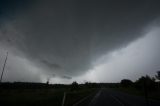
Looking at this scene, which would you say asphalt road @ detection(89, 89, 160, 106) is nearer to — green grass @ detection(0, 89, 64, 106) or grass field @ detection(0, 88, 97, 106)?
grass field @ detection(0, 88, 97, 106)

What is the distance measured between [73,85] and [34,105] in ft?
176

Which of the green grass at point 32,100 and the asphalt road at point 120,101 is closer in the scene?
the asphalt road at point 120,101

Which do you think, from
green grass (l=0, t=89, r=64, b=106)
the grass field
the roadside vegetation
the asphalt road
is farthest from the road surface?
green grass (l=0, t=89, r=64, b=106)

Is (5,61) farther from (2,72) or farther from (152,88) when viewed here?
(152,88)

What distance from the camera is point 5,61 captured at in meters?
45.4

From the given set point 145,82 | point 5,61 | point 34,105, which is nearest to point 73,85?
point 5,61

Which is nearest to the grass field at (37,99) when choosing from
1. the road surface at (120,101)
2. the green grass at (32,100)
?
the green grass at (32,100)

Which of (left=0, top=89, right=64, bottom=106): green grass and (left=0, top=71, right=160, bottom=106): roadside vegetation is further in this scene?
(left=0, top=89, right=64, bottom=106): green grass

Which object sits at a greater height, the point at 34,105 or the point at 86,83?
the point at 86,83

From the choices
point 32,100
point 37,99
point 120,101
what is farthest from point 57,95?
point 120,101

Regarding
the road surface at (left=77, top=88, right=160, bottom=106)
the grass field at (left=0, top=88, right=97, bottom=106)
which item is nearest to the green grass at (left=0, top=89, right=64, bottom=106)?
the grass field at (left=0, top=88, right=97, bottom=106)

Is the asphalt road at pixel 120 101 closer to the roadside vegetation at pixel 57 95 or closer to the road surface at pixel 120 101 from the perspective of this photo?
the road surface at pixel 120 101

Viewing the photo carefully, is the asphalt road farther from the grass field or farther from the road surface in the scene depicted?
the grass field

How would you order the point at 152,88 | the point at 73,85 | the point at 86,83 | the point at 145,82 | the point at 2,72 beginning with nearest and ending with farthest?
the point at 145,82
the point at 2,72
the point at 152,88
the point at 73,85
the point at 86,83
